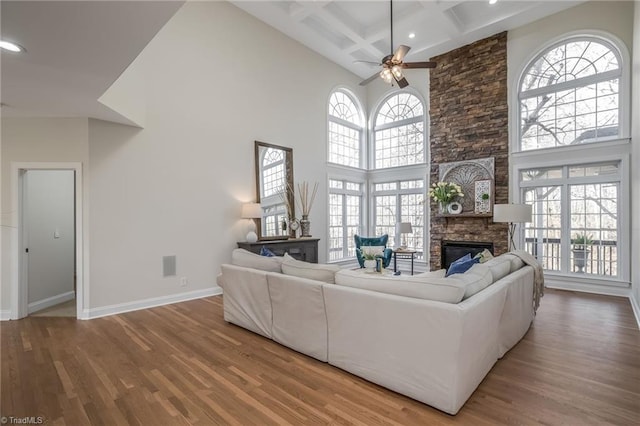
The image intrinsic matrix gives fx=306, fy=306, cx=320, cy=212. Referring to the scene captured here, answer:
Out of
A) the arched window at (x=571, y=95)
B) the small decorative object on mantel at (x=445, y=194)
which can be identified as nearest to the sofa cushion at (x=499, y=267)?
the small decorative object on mantel at (x=445, y=194)

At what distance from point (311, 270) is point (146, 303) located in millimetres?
2991

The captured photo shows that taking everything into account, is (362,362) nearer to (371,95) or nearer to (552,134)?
(552,134)

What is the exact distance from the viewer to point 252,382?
2.41 metres

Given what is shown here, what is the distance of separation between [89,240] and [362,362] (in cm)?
385

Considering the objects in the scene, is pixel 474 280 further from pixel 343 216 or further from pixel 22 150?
pixel 343 216

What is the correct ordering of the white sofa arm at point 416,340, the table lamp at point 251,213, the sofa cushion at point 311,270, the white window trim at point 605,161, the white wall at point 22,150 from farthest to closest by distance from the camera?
the table lamp at point 251,213, the white window trim at point 605,161, the white wall at point 22,150, the sofa cushion at point 311,270, the white sofa arm at point 416,340

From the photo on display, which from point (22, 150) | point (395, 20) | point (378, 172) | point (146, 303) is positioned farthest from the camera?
point (378, 172)

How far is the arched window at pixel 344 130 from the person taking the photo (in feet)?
25.4

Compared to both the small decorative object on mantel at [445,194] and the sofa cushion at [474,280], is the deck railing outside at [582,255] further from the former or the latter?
the sofa cushion at [474,280]

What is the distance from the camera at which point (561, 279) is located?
5.61 m

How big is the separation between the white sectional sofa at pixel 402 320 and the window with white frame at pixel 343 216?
14.3ft

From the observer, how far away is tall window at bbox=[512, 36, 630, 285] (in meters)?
5.20

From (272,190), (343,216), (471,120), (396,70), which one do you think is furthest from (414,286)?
(343,216)

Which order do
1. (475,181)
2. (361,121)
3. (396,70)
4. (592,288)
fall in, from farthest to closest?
(361,121)
(475,181)
(592,288)
(396,70)
